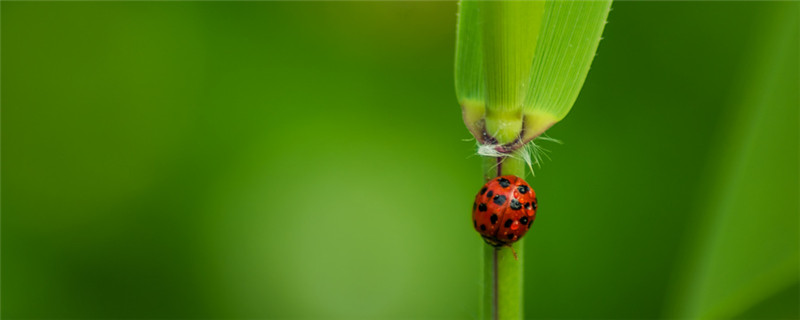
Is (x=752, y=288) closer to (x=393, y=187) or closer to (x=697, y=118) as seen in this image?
(x=697, y=118)

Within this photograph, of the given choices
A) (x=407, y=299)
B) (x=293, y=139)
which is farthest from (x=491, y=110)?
(x=293, y=139)

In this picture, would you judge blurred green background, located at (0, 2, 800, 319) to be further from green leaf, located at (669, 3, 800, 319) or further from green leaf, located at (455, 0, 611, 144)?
green leaf, located at (455, 0, 611, 144)

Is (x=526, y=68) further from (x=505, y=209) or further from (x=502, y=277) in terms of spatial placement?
(x=505, y=209)

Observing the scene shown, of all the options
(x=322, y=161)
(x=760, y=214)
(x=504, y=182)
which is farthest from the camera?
(x=322, y=161)

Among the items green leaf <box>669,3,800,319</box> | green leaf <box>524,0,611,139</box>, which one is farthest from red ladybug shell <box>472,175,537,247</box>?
green leaf <box>669,3,800,319</box>

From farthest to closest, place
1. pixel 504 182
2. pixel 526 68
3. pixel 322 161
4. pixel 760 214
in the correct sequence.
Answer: pixel 322 161
pixel 760 214
pixel 504 182
pixel 526 68

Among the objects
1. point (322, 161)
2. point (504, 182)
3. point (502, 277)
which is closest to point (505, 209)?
point (504, 182)
